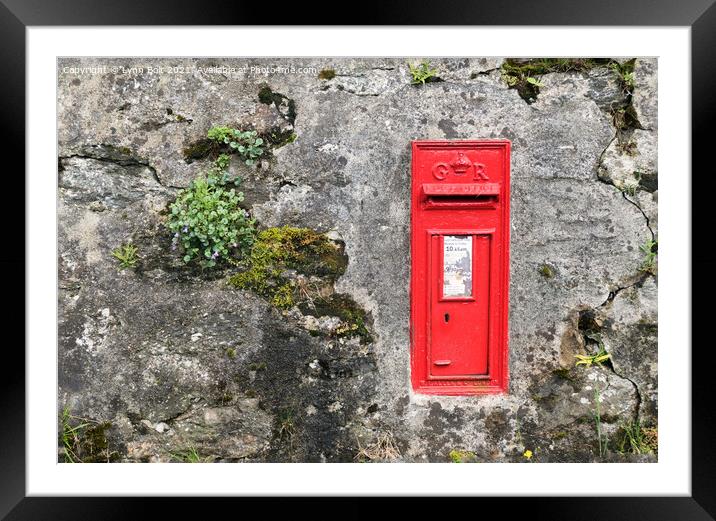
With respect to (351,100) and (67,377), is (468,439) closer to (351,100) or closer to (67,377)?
(351,100)

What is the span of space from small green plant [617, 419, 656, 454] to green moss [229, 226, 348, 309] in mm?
1767

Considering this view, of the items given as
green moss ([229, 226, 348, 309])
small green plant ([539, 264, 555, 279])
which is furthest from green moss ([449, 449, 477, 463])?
green moss ([229, 226, 348, 309])

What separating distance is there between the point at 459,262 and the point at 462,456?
1.05 metres

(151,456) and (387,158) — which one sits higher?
(387,158)

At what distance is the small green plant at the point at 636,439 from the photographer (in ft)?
9.91

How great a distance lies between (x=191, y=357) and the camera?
3.04 m

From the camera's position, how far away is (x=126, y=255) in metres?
3.02

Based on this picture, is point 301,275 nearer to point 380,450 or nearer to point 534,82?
point 380,450

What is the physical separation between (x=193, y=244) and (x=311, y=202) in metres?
0.68

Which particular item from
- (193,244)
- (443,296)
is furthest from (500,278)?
(193,244)

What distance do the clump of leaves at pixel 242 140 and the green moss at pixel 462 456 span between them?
1915 mm

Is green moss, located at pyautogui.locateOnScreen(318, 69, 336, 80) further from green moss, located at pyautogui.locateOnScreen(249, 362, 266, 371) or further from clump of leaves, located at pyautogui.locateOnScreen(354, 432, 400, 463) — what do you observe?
clump of leaves, located at pyautogui.locateOnScreen(354, 432, 400, 463)

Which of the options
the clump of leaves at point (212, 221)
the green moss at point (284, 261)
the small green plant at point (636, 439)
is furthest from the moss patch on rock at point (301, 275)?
the small green plant at point (636, 439)

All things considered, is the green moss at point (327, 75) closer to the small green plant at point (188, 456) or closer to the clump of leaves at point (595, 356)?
the clump of leaves at point (595, 356)
